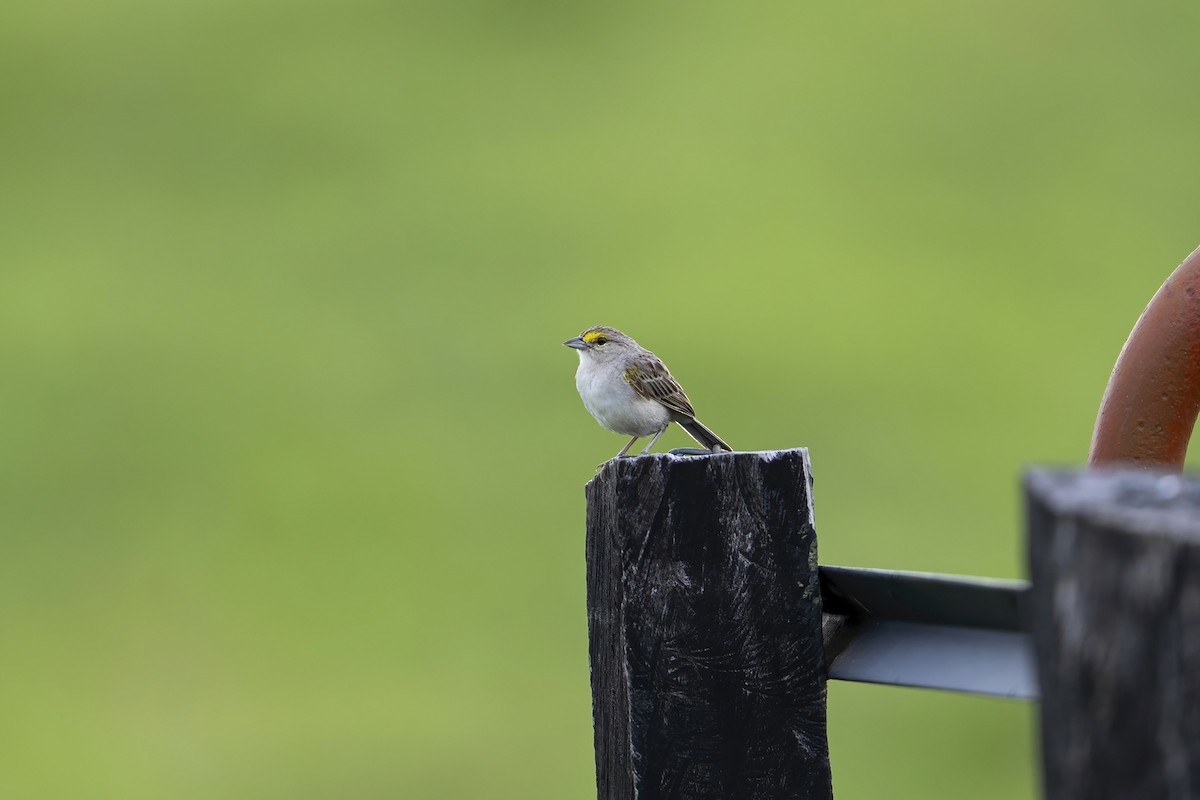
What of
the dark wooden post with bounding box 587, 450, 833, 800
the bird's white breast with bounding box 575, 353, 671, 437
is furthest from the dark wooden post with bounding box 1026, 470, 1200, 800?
the bird's white breast with bounding box 575, 353, 671, 437

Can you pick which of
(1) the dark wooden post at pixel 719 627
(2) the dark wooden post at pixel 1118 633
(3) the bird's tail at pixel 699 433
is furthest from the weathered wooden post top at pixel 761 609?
(3) the bird's tail at pixel 699 433

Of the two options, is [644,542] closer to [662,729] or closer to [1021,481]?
[662,729]

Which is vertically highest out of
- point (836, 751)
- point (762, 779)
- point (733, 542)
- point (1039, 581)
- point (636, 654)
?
point (1039, 581)

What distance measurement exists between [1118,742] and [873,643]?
4.12 ft

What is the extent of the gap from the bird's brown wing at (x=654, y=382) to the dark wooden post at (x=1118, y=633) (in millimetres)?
4659

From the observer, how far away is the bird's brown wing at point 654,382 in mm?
5891

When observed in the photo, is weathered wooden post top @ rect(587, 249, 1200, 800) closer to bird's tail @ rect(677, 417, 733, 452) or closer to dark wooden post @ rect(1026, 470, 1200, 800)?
dark wooden post @ rect(1026, 470, 1200, 800)

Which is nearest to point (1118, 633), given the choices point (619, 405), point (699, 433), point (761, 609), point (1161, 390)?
point (761, 609)

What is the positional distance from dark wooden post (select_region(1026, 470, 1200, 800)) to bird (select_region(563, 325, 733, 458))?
4520mm

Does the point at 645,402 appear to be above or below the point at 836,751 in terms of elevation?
above

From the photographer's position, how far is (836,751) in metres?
10.8

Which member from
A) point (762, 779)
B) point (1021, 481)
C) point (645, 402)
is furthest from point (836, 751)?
point (1021, 481)

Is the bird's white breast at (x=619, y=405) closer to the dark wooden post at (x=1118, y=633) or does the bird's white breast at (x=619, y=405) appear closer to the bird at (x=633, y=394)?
the bird at (x=633, y=394)

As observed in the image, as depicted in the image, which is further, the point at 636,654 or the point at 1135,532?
the point at 636,654
